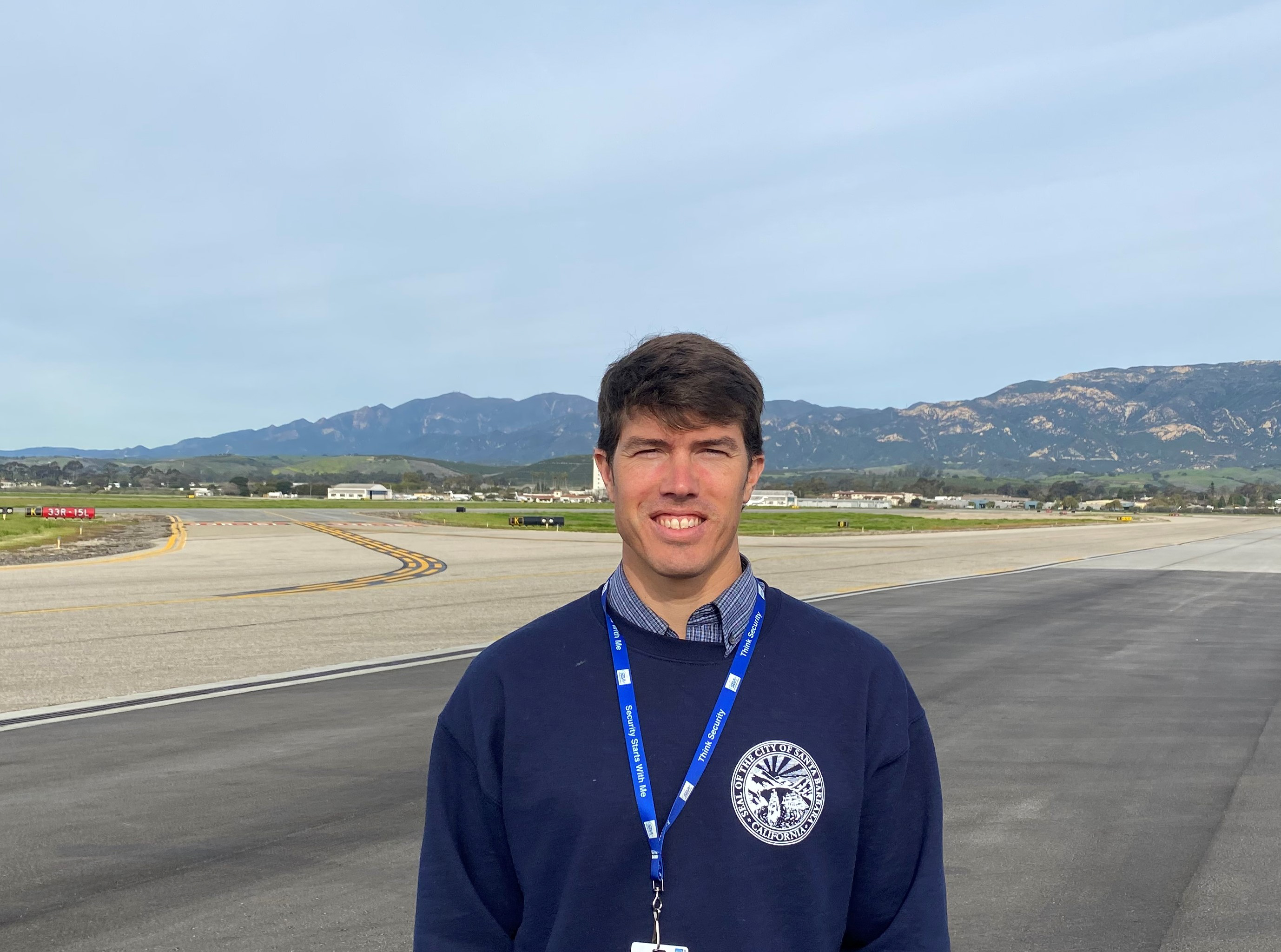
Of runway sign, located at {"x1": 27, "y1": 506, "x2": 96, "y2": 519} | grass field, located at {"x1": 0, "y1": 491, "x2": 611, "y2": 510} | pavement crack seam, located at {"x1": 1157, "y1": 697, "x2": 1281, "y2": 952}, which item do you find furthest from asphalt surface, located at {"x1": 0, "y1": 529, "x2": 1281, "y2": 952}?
grass field, located at {"x1": 0, "y1": 491, "x2": 611, "y2": 510}

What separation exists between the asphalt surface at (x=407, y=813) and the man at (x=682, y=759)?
10.4 feet

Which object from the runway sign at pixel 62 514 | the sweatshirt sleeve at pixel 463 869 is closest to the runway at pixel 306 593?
the sweatshirt sleeve at pixel 463 869

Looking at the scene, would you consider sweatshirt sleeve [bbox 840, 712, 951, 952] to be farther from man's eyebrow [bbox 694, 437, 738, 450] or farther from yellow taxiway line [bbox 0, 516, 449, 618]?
yellow taxiway line [bbox 0, 516, 449, 618]

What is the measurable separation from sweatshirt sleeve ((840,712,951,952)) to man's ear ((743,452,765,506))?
68cm

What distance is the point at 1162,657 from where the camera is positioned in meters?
15.0

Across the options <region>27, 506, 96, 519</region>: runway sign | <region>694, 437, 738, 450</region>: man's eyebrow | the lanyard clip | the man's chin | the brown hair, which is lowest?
<region>27, 506, 96, 519</region>: runway sign

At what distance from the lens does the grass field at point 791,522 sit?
220ft

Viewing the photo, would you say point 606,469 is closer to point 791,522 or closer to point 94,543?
point 94,543

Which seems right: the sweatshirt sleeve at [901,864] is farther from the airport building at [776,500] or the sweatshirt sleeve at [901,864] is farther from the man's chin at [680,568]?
the airport building at [776,500]

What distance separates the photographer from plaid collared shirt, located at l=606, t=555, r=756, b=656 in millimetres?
2330

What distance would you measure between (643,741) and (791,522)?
8442cm

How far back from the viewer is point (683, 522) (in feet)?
7.95

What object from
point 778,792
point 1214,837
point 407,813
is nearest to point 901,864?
point 778,792

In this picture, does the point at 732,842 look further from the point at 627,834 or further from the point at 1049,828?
the point at 1049,828
